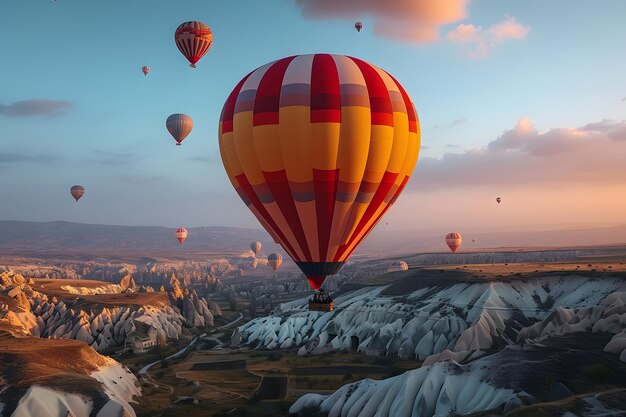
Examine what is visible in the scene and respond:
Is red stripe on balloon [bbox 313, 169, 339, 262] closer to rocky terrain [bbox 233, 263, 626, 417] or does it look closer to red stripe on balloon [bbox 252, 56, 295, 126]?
red stripe on balloon [bbox 252, 56, 295, 126]

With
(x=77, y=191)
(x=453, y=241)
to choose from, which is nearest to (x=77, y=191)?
(x=77, y=191)

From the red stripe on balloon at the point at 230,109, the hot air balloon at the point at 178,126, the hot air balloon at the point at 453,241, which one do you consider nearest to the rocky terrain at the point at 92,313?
the hot air balloon at the point at 178,126

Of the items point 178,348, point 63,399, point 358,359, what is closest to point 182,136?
point 178,348

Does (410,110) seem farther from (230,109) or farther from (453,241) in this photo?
(453,241)

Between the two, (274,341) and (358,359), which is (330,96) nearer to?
(358,359)

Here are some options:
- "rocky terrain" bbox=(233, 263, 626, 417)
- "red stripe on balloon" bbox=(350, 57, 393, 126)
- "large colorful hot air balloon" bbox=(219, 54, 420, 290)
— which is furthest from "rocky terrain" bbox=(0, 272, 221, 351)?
"red stripe on balloon" bbox=(350, 57, 393, 126)
